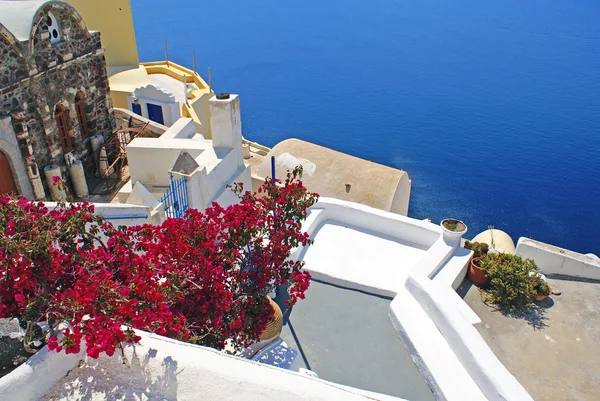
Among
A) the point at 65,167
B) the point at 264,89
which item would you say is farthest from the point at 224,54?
the point at 65,167

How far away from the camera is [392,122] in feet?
154

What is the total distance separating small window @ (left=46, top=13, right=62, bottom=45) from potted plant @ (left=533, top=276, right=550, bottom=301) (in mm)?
12460

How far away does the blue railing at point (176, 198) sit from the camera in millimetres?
9469

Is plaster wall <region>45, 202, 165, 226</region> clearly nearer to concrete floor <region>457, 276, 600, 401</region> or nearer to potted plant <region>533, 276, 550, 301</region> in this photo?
concrete floor <region>457, 276, 600, 401</region>

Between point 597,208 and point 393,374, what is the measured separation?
2963 centimetres

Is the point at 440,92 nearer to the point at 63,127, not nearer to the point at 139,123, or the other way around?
the point at 139,123

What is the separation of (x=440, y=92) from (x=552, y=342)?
48982 millimetres

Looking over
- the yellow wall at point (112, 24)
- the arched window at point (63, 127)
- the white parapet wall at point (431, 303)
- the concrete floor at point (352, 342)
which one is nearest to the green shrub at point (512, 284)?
the white parapet wall at point (431, 303)

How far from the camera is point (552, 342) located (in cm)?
834

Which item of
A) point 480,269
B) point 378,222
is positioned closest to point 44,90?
point 378,222

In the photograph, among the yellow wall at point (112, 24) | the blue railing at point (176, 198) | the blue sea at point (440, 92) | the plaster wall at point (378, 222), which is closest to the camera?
the blue railing at point (176, 198)

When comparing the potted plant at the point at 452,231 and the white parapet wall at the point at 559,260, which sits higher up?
the potted plant at the point at 452,231

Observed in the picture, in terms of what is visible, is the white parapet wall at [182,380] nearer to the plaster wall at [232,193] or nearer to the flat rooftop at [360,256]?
the flat rooftop at [360,256]

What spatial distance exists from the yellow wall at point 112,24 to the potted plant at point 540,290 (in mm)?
24616
